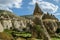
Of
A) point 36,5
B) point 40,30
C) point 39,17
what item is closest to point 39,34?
point 40,30

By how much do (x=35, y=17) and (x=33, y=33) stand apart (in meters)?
1.56

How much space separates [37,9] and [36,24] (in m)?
1.47

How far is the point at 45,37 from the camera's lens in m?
15.8

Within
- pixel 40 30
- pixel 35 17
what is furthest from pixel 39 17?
pixel 40 30

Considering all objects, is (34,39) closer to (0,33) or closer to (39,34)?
(39,34)

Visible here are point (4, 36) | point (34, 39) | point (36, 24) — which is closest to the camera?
point (4, 36)

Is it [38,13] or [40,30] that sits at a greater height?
[38,13]

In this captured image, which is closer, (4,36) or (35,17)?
(4,36)

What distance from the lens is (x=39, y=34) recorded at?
627 inches

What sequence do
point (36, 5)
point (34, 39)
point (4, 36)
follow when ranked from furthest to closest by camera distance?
point (36, 5) → point (34, 39) → point (4, 36)

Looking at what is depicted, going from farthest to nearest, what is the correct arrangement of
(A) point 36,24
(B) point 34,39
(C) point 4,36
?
(A) point 36,24
(B) point 34,39
(C) point 4,36

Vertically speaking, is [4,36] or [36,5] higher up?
[36,5]

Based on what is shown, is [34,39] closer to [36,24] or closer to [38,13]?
[36,24]

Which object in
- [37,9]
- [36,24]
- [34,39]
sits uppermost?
[37,9]
